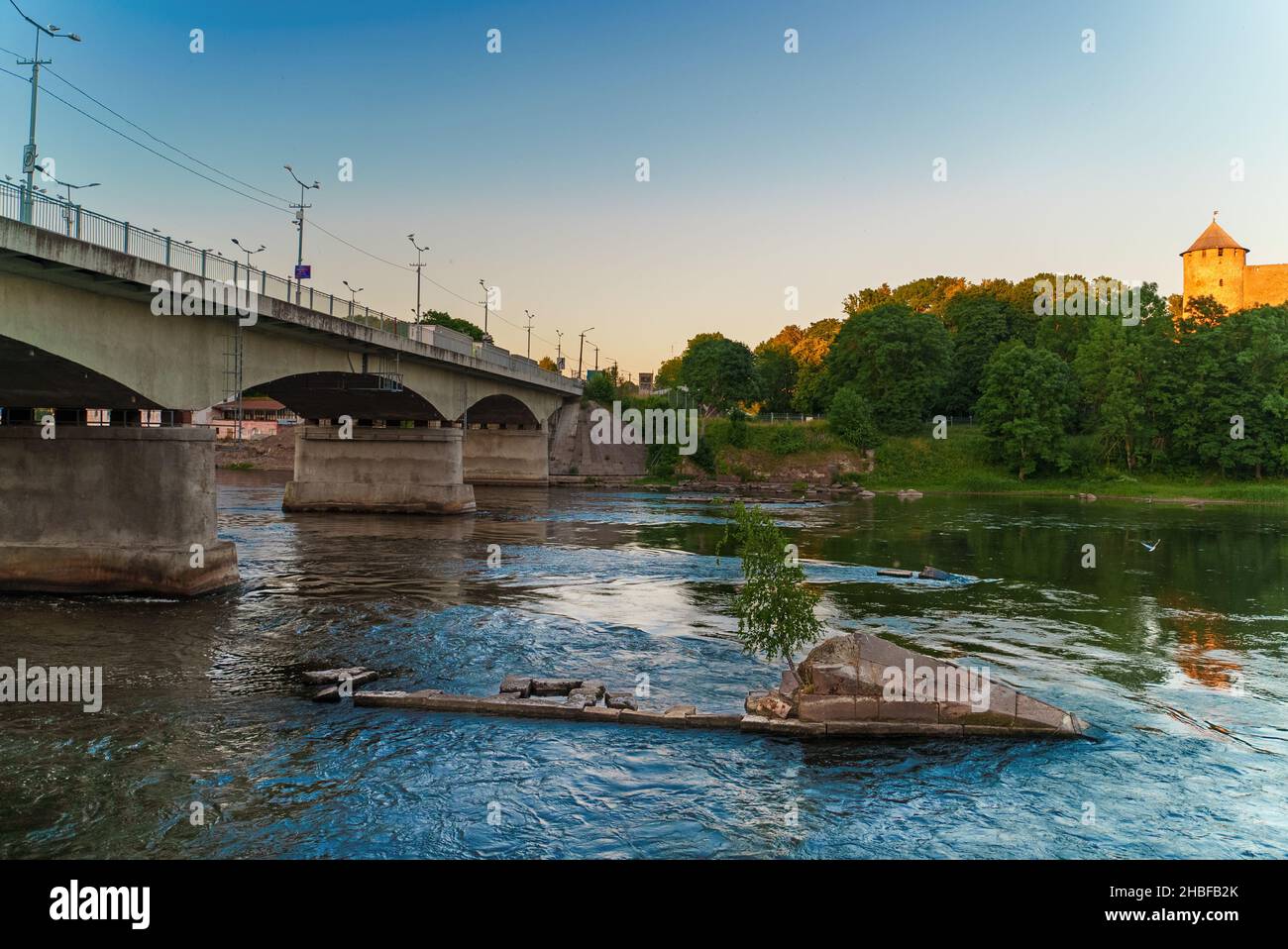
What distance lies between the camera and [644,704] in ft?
67.8

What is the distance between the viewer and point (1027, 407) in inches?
3625

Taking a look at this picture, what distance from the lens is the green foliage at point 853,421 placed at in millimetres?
100312

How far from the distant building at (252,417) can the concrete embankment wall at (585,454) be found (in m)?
47.6

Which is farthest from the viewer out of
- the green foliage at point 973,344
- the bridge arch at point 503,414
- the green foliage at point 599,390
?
the green foliage at point 973,344

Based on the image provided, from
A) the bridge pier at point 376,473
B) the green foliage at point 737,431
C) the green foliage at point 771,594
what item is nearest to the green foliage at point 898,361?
the green foliage at point 737,431

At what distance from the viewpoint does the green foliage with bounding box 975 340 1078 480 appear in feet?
301

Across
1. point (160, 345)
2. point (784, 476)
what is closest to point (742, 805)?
point (160, 345)

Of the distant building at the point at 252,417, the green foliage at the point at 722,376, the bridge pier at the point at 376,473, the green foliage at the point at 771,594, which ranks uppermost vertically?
the green foliage at the point at 722,376

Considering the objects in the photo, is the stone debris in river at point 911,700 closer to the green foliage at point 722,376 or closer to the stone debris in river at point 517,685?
the stone debris in river at point 517,685

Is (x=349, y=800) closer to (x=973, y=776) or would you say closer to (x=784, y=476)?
(x=973, y=776)

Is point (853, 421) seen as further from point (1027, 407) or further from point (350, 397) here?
point (350, 397)

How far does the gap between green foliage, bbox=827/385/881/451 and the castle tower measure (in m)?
69.8
